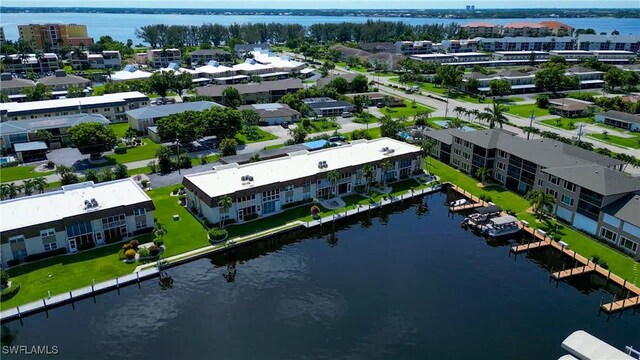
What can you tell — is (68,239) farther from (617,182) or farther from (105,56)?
(105,56)

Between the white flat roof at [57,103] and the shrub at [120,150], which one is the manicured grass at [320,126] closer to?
the shrub at [120,150]

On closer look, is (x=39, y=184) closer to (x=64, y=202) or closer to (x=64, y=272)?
(x=64, y=202)

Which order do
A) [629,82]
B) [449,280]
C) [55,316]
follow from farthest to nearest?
[629,82] < [449,280] < [55,316]

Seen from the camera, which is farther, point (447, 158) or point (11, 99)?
point (11, 99)

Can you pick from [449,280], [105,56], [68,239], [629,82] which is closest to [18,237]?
[68,239]

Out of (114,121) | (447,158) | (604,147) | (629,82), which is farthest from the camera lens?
(629,82)

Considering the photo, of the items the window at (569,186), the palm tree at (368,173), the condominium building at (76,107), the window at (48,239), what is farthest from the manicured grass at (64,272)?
the condominium building at (76,107)
